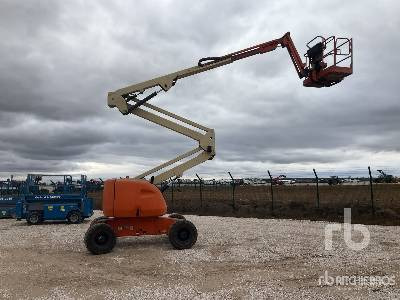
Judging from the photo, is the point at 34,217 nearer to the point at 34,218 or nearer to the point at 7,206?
the point at 34,218

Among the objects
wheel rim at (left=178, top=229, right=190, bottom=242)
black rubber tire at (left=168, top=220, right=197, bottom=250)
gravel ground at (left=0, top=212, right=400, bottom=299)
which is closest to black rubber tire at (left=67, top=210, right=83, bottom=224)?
gravel ground at (left=0, top=212, right=400, bottom=299)

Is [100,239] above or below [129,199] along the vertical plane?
below

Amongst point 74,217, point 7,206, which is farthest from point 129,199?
point 7,206

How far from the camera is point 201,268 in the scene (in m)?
9.01

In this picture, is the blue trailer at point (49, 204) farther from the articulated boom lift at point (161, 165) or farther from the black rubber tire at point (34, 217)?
the articulated boom lift at point (161, 165)

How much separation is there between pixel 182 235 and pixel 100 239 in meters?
2.30

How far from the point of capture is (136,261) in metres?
10.0

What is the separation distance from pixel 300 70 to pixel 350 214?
9089mm

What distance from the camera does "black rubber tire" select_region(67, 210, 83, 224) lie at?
20141mm

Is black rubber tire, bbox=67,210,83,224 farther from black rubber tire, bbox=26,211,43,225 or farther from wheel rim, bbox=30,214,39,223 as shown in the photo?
wheel rim, bbox=30,214,39,223

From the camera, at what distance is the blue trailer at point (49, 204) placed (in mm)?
19922

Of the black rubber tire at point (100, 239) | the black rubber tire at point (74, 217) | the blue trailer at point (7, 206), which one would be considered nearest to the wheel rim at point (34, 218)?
the black rubber tire at point (74, 217)

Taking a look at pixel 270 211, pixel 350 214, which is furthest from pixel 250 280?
pixel 270 211

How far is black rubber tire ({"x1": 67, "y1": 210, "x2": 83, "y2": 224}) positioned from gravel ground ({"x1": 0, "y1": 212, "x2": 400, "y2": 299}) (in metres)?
5.95
